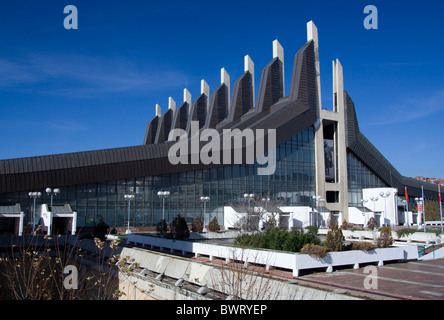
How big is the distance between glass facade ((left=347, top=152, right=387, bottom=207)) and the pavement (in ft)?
110

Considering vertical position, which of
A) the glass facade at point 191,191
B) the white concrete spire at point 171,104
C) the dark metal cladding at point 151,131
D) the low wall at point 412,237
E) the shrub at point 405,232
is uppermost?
the white concrete spire at point 171,104

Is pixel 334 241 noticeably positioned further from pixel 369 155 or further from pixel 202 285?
pixel 369 155

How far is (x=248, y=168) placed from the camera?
45.5m

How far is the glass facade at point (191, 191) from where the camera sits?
A: 125 ft

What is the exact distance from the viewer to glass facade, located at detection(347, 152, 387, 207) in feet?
170

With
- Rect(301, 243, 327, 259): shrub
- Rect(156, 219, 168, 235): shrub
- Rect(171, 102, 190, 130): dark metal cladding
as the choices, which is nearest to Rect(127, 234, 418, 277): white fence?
Rect(301, 243, 327, 259): shrub

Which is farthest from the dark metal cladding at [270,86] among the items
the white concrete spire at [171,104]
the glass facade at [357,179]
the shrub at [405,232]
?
the white concrete spire at [171,104]

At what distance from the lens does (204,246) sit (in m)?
20.6

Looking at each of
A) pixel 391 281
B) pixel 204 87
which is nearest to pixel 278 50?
pixel 204 87

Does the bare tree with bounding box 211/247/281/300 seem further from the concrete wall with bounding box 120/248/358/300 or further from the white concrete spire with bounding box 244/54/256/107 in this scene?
the white concrete spire with bounding box 244/54/256/107

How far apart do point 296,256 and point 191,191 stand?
93.7ft

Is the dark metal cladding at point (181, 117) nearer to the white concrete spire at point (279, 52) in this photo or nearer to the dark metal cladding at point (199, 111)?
the dark metal cladding at point (199, 111)

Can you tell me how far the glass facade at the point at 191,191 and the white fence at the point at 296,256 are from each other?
18.3 meters
